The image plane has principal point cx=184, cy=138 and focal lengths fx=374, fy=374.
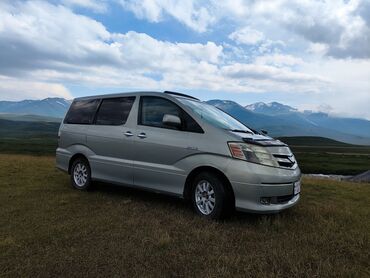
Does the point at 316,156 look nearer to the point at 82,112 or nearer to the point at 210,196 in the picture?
the point at 82,112

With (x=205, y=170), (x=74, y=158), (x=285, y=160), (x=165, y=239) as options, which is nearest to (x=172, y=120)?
(x=205, y=170)

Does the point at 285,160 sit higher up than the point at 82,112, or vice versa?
the point at 82,112

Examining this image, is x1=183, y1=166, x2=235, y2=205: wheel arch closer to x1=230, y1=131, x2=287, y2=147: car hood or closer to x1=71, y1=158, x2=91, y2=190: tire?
x1=230, y1=131, x2=287, y2=147: car hood

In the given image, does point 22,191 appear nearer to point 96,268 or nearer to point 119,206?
point 119,206

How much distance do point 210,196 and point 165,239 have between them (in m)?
1.40

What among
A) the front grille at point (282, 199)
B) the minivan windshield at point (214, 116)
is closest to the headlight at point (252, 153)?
the front grille at point (282, 199)

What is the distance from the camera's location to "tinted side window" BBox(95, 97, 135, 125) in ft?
26.6

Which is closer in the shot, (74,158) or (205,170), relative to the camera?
(205,170)

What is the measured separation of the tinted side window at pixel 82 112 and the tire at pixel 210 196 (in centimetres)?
350

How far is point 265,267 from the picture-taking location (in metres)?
4.55

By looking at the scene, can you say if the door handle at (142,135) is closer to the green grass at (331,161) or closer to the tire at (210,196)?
Result: the tire at (210,196)

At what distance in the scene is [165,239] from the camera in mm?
5406

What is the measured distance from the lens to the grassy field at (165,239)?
4.49m

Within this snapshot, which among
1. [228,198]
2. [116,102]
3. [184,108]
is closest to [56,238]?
[228,198]
